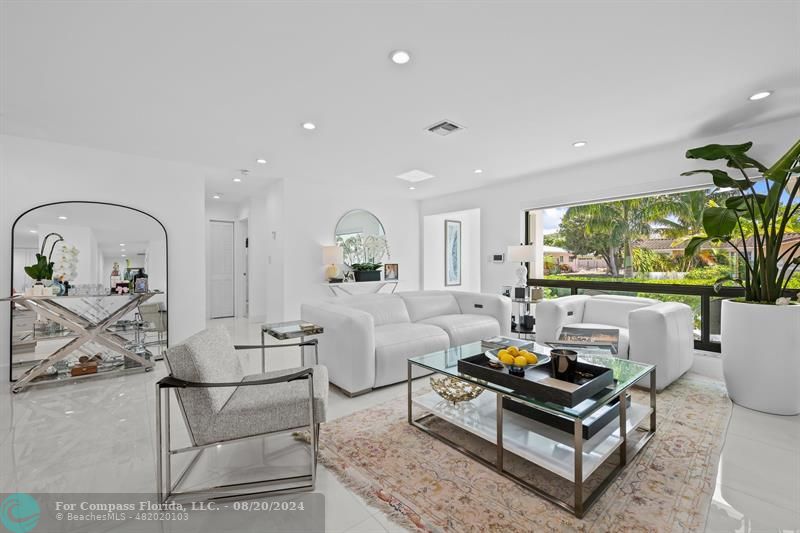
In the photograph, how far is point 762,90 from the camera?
102 inches

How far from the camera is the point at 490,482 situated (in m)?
1.79

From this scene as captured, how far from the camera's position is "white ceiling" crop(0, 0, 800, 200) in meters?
1.80

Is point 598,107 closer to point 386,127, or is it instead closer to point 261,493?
point 386,127

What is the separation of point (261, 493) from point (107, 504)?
2.36ft

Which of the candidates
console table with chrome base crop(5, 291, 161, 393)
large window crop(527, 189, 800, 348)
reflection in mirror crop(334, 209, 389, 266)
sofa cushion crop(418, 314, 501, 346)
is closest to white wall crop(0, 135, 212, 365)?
console table with chrome base crop(5, 291, 161, 393)

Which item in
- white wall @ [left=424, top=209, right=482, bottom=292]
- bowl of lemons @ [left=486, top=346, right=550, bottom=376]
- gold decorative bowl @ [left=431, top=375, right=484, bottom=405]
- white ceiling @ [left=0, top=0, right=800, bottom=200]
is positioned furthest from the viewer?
white wall @ [left=424, top=209, right=482, bottom=292]

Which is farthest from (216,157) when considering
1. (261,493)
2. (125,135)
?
(261,493)

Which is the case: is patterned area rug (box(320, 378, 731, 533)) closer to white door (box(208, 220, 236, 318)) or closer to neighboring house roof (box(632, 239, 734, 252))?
neighboring house roof (box(632, 239, 734, 252))

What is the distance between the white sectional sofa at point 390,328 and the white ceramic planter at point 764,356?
1.99 meters

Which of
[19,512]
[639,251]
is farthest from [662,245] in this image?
[19,512]

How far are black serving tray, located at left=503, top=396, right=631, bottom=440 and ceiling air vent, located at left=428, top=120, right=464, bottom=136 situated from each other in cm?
235

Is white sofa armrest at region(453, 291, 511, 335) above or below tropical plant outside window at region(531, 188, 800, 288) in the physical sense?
below

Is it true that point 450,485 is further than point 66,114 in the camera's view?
No

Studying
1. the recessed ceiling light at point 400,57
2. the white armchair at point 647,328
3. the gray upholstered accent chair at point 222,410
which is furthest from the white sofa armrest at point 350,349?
the white armchair at point 647,328
